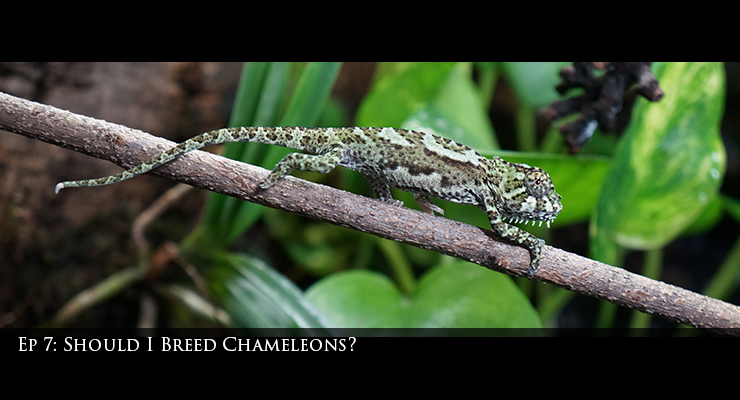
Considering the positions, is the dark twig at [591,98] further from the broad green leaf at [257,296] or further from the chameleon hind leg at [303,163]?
the broad green leaf at [257,296]

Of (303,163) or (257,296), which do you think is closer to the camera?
(303,163)

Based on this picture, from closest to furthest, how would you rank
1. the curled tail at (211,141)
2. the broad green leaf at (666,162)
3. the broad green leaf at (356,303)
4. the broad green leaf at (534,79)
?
the curled tail at (211,141) → the broad green leaf at (666,162) → the broad green leaf at (356,303) → the broad green leaf at (534,79)

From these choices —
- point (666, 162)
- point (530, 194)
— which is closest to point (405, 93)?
point (530, 194)

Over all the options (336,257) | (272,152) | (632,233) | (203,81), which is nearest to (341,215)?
(272,152)

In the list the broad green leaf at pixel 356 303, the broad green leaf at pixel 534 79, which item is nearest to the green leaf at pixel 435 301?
the broad green leaf at pixel 356 303

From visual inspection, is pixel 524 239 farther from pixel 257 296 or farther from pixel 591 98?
pixel 257 296

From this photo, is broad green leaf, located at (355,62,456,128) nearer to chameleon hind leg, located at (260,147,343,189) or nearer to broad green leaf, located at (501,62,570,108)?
broad green leaf, located at (501,62,570,108)

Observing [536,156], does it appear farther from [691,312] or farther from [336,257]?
[336,257]
